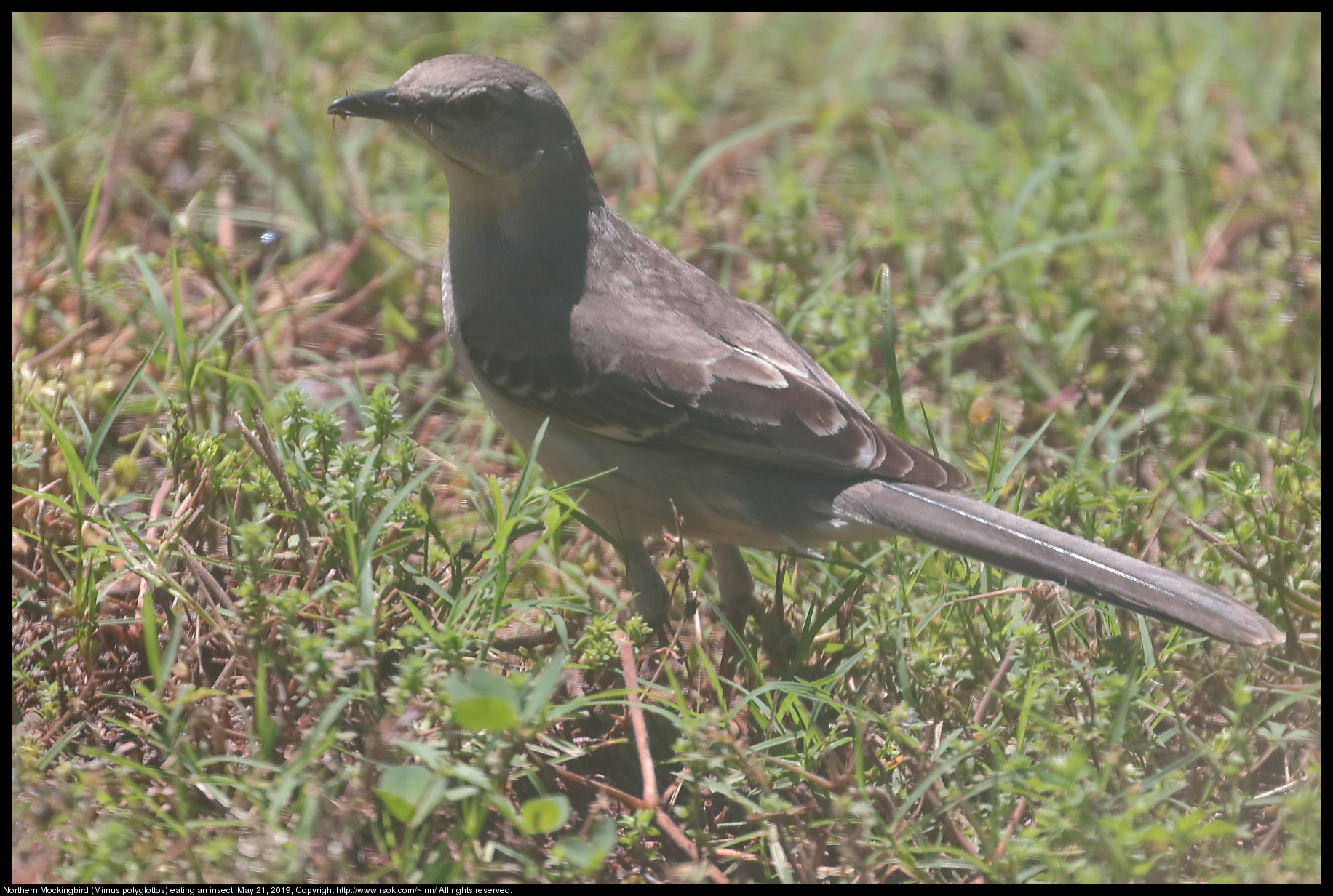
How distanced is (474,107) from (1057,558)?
8.29 ft

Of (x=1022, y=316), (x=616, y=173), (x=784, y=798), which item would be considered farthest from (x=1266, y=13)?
(x=784, y=798)

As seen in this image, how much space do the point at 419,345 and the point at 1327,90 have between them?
5.63m

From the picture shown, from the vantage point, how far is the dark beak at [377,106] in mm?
4469

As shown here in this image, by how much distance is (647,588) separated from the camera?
13.9 feet

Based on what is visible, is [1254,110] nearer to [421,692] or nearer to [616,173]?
[616,173]

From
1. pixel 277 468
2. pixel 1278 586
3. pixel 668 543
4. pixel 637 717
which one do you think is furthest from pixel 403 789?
pixel 1278 586

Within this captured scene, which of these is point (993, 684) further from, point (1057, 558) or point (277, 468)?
point (277, 468)

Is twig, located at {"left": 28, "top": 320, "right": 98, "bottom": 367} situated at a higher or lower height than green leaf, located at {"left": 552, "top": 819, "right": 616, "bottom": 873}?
higher

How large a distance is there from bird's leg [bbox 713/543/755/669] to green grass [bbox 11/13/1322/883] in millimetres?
122

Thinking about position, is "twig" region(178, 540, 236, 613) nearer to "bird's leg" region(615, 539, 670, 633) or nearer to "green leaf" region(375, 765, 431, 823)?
"green leaf" region(375, 765, 431, 823)

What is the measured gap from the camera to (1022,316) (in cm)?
603

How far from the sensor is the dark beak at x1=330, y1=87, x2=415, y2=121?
4469 mm

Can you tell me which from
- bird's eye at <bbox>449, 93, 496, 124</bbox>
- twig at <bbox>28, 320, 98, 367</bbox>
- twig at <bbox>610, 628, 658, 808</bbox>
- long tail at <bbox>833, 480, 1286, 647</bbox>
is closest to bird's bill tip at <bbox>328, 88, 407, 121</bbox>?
bird's eye at <bbox>449, 93, 496, 124</bbox>

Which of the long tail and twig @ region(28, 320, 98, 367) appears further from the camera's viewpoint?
twig @ region(28, 320, 98, 367)
